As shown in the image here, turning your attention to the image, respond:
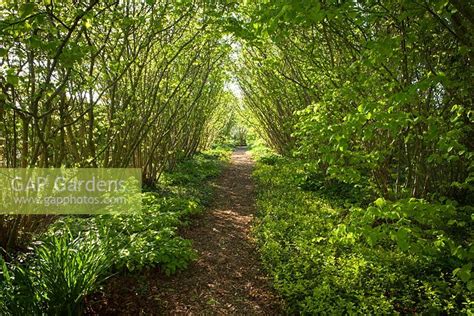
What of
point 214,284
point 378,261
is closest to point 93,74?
point 214,284

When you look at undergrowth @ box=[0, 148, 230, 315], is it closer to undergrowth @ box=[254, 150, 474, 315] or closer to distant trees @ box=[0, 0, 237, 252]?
distant trees @ box=[0, 0, 237, 252]

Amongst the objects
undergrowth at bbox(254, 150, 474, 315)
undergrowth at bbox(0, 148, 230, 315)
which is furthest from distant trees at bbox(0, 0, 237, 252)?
undergrowth at bbox(254, 150, 474, 315)

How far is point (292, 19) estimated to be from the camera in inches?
110

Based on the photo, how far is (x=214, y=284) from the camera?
4.87m

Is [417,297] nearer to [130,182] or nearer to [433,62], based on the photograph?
[433,62]

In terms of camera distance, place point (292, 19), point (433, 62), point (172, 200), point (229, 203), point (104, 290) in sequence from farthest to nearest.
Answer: point (229, 203) < point (172, 200) < point (433, 62) < point (104, 290) < point (292, 19)

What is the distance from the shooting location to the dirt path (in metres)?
4.18

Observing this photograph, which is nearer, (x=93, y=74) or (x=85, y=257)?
(x=85, y=257)

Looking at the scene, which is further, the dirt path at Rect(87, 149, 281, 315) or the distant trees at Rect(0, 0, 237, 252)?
the dirt path at Rect(87, 149, 281, 315)

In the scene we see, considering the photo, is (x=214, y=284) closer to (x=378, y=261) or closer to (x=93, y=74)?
(x=378, y=261)

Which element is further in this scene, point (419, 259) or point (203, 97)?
point (203, 97)

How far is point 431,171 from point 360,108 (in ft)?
11.4

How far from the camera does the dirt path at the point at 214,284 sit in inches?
165

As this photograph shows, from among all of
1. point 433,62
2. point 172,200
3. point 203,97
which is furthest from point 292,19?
point 203,97
